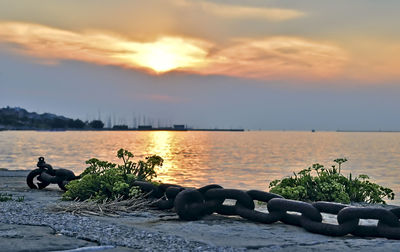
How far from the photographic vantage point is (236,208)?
7.21 m

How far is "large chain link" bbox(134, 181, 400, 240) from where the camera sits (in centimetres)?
610

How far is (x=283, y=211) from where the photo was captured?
22.6 feet

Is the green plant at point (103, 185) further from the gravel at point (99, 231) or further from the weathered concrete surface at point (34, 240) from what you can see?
the weathered concrete surface at point (34, 240)

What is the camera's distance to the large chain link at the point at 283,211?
6.10 meters

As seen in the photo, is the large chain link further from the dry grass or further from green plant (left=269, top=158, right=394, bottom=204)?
green plant (left=269, top=158, right=394, bottom=204)

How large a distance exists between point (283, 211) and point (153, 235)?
79.6 inches

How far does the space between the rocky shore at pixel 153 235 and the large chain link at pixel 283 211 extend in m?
0.12

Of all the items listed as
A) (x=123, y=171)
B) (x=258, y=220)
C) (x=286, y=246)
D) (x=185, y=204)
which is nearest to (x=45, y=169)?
(x=123, y=171)

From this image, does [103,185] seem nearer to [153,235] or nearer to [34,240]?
[153,235]

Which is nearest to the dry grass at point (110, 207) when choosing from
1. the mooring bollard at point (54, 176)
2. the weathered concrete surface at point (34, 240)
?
the weathered concrete surface at point (34, 240)

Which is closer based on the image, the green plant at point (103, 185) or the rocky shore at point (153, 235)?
the rocky shore at point (153, 235)

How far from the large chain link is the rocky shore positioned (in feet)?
0.39

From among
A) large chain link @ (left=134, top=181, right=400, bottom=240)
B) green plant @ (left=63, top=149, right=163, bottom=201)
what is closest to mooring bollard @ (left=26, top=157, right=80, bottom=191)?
green plant @ (left=63, top=149, right=163, bottom=201)

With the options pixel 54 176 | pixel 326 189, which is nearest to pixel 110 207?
pixel 54 176
